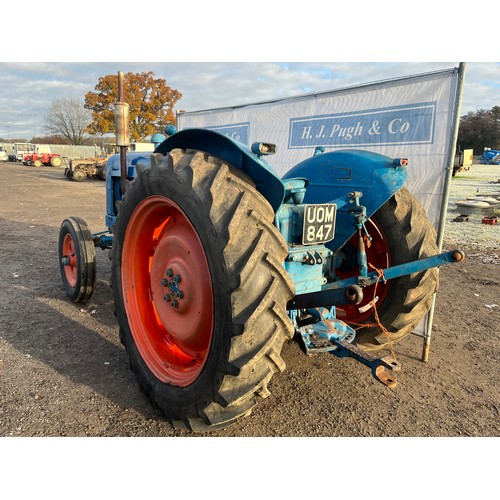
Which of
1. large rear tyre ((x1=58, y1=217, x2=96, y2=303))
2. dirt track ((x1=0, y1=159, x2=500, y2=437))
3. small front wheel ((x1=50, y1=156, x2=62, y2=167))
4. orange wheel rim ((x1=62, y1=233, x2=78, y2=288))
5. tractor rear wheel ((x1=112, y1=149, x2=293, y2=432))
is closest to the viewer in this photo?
tractor rear wheel ((x1=112, y1=149, x2=293, y2=432))

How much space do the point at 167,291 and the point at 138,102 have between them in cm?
3334

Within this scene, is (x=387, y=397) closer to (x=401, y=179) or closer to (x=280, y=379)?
(x=280, y=379)

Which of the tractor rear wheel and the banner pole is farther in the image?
the banner pole

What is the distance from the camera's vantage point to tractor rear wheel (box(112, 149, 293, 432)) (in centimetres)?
175

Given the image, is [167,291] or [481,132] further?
[481,132]

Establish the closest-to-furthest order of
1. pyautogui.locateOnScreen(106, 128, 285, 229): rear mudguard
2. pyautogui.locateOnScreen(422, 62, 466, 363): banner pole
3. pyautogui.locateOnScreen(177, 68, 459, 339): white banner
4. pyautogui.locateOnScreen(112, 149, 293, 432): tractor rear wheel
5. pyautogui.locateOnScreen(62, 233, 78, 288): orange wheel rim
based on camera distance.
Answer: pyautogui.locateOnScreen(112, 149, 293, 432): tractor rear wheel → pyautogui.locateOnScreen(106, 128, 285, 229): rear mudguard → pyautogui.locateOnScreen(422, 62, 466, 363): banner pole → pyautogui.locateOnScreen(177, 68, 459, 339): white banner → pyautogui.locateOnScreen(62, 233, 78, 288): orange wheel rim

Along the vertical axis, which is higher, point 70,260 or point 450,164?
point 450,164

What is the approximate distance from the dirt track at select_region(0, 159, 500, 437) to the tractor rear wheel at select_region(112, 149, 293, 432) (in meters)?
0.39

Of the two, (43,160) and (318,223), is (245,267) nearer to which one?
(318,223)

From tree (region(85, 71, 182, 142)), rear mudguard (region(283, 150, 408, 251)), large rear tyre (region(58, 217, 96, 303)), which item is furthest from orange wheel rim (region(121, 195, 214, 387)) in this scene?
tree (region(85, 71, 182, 142))

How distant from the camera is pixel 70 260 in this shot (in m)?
4.34

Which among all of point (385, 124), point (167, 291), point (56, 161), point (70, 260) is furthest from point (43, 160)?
point (167, 291)

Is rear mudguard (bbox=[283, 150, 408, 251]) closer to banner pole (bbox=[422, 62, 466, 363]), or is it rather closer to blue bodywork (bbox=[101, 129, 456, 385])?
blue bodywork (bbox=[101, 129, 456, 385])

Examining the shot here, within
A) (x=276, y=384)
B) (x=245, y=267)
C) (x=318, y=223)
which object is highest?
(x=318, y=223)
